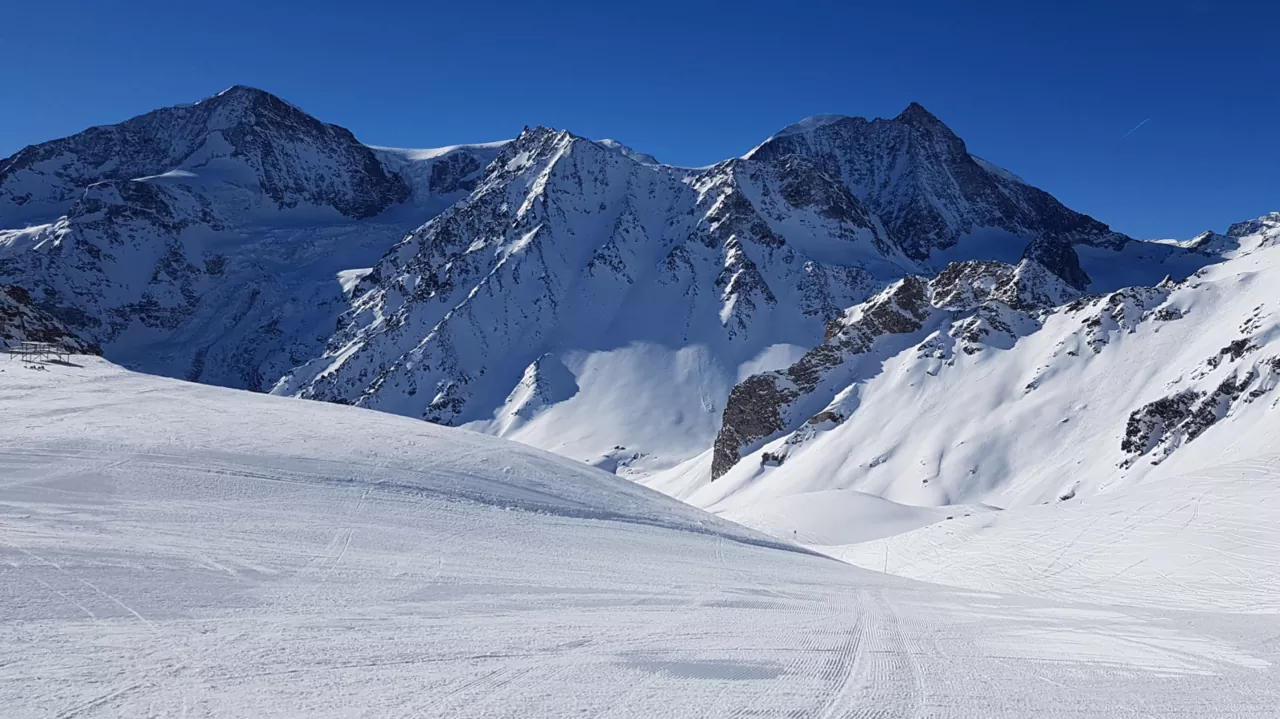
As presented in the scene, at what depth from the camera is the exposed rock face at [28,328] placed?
33.4m

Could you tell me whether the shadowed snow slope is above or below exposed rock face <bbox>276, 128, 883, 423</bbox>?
below

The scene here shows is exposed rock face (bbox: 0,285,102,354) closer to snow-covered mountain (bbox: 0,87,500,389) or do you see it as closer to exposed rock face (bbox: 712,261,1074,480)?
exposed rock face (bbox: 712,261,1074,480)

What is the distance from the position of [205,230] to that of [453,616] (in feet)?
589

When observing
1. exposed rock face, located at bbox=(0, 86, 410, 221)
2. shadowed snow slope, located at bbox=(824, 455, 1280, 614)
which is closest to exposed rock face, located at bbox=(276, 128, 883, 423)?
exposed rock face, located at bbox=(0, 86, 410, 221)

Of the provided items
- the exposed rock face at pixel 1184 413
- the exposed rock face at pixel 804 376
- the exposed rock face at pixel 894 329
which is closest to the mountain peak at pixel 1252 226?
the exposed rock face at pixel 894 329

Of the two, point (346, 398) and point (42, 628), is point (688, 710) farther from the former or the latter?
point (346, 398)

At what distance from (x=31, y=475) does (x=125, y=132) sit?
718 ft

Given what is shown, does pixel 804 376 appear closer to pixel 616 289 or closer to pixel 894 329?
pixel 894 329

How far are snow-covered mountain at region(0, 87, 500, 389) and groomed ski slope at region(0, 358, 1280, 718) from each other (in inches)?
5297

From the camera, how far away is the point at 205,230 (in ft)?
529

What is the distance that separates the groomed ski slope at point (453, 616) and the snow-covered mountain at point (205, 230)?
441 ft

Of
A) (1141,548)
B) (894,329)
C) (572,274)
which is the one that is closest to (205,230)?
(572,274)

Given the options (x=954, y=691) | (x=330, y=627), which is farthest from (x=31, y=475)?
(x=954, y=691)

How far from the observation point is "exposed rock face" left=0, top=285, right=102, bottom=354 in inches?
1314
